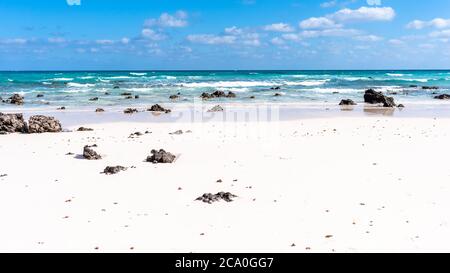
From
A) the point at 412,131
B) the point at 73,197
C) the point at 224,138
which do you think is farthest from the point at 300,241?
the point at 412,131

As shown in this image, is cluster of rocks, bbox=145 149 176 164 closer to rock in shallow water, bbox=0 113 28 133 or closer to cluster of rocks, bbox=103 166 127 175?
cluster of rocks, bbox=103 166 127 175

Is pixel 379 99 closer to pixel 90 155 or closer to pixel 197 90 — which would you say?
pixel 90 155

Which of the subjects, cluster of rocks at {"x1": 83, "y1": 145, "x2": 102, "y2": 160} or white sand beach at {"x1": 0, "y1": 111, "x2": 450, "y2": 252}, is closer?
white sand beach at {"x1": 0, "y1": 111, "x2": 450, "y2": 252}

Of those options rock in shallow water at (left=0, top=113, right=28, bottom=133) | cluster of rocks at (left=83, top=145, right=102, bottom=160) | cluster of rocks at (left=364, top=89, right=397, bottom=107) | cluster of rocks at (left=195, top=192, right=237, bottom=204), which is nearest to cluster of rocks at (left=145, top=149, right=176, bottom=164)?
cluster of rocks at (left=83, top=145, right=102, bottom=160)

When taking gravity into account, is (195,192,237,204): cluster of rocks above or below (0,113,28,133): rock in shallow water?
below

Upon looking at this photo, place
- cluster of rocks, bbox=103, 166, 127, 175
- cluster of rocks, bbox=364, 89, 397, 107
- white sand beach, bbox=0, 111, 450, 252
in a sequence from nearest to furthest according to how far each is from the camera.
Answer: white sand beach, bbox=0, 111, 450, 252 < cluster of rocks, bbox=103, 166, 127, 175 < cluster of rocks, bbox=364, 89, 397, 107

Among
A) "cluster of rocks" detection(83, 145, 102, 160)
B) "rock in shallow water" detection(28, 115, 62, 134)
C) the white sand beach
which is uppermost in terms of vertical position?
"rock in shallow water" detection(28, 115, 62, 134)

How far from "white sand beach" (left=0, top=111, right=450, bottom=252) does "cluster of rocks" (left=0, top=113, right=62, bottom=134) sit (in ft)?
5.50

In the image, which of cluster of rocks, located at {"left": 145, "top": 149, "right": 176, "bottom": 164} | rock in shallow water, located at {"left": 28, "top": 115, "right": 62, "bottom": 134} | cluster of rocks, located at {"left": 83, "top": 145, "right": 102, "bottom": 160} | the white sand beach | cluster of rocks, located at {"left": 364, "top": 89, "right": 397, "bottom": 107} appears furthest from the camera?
cluster of rocks, located at {"left": 364, "top": 89, "right": 397, "bottom": 107}

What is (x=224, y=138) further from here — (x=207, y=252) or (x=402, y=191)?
(x=207, y=252)

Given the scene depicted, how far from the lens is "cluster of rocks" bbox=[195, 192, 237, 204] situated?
8.09m

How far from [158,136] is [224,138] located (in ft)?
7.60

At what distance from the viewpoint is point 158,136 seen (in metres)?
15.1
